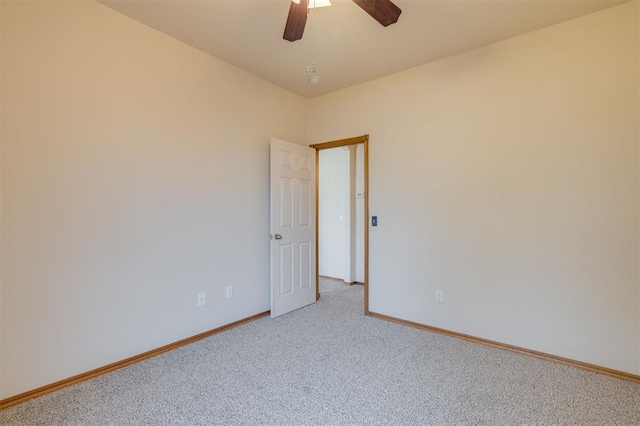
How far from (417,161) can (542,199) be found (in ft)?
3.62

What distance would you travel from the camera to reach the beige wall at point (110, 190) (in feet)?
6.01

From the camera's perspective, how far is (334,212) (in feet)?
16.5

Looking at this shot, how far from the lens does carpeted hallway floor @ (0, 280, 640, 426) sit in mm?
1687

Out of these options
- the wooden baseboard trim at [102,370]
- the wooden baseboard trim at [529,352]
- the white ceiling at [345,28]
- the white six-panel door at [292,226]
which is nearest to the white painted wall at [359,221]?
the white six-panel door at [292,226]

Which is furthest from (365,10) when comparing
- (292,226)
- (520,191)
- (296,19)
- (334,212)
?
(334,212)

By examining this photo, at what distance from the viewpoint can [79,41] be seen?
2041 millimetres

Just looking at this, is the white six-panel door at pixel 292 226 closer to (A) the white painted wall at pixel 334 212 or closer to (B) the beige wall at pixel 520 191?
(B) the beige wall at pixel 520 191

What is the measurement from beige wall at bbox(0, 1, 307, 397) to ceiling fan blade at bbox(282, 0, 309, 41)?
1267mm

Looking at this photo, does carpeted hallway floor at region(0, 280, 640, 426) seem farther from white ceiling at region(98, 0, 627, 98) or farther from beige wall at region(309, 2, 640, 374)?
white ceiling at region(98, 0, 627, 98)

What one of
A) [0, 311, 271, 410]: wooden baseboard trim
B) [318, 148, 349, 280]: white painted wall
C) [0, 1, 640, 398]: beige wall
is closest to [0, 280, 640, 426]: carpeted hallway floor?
[0, 311, 271, 410]: wooden baseboard trim

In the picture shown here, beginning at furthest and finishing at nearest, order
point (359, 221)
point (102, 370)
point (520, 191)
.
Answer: point (359, 221) → point (520, 191) → point (102, 370)

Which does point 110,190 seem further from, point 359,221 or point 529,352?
point 529,352

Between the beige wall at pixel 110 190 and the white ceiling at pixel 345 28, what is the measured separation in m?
0.26

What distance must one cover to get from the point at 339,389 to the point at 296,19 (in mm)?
2350
